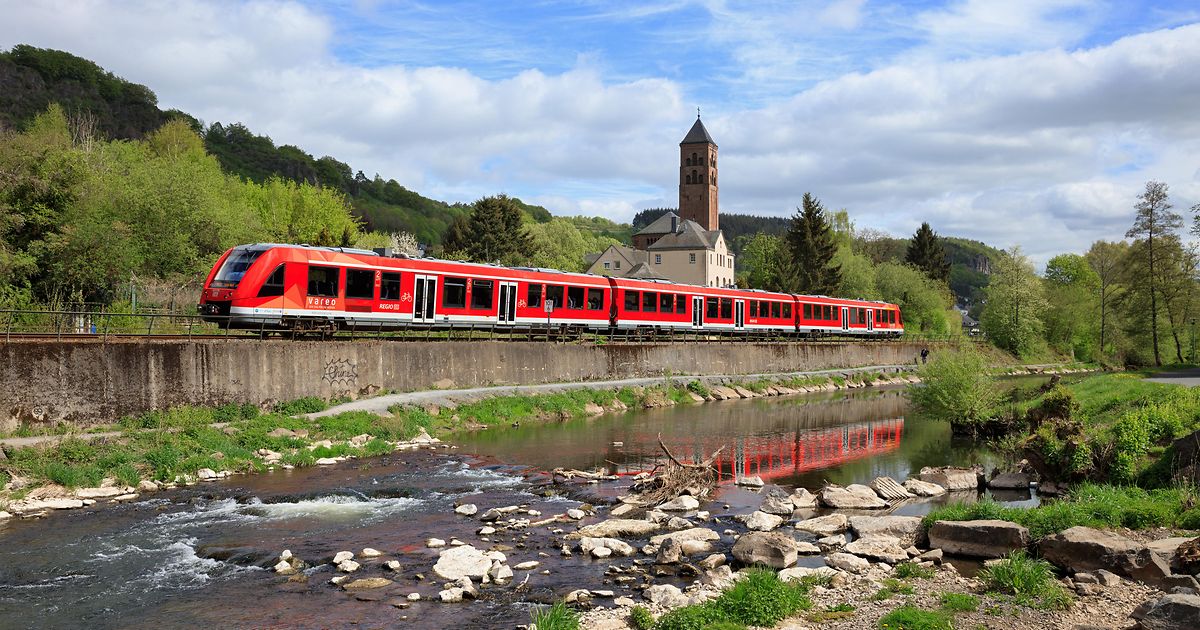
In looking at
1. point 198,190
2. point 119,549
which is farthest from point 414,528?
point 198,190

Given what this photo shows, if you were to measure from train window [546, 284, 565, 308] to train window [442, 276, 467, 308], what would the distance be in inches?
215

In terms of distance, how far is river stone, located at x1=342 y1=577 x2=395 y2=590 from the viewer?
40.5 ft

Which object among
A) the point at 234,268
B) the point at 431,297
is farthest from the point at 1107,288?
the point at 234,268

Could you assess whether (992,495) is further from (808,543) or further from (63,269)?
(63,269)

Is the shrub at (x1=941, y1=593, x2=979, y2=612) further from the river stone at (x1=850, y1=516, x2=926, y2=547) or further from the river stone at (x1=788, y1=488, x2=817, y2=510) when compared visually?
the river stone at (x1=788, y1=488, x2=817, y2=510)

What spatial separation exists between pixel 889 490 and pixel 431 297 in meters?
19.3

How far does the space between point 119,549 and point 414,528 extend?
4983mm

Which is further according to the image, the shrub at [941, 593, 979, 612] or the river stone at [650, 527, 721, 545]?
the river stone at [650, 527, 721, 545]

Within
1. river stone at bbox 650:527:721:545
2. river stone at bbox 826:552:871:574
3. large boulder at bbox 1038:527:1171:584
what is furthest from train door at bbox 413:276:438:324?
A: large boulder at bbox 1038:527:1171:584

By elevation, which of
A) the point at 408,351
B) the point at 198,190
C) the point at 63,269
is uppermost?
the point at 198,190

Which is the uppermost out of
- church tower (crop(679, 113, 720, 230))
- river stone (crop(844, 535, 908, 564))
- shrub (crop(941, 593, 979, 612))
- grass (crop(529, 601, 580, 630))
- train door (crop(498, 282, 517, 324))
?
church tower (crop(679, 113, 720, 230))

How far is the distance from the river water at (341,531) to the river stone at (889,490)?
0.83 meters

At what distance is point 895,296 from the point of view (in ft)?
278

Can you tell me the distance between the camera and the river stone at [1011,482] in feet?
65.0
